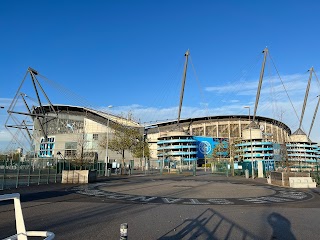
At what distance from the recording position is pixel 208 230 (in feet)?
27.2

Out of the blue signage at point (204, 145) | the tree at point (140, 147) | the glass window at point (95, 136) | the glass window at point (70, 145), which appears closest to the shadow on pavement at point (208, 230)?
the tree at point (140, 147)

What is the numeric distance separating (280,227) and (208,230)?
240cm

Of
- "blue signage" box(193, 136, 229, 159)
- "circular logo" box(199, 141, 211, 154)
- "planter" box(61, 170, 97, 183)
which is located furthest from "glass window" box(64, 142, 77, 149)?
"planter" box(61, 170, 97, 183)

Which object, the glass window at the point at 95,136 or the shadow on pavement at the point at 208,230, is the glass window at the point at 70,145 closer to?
the glass window at the point at 95,136

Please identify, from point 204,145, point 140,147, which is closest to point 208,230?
point 140,147

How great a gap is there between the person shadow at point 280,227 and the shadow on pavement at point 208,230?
2.43 feet

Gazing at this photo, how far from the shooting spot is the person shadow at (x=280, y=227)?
303 inches

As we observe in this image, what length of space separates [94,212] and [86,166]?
25214 millimetres

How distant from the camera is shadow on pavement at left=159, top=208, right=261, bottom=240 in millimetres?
7582

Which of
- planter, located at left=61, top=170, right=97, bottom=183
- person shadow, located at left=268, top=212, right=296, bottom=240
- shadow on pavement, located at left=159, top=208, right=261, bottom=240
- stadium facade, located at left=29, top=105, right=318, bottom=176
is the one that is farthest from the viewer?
stadium facade, located at left=29, top=105, right=318, bottom=176

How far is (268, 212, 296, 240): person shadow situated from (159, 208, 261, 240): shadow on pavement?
739 millimetres

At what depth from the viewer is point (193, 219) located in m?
9.89

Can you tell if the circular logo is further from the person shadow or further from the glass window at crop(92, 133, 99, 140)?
the person shadow

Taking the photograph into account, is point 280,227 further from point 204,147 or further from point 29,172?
point 204,147
